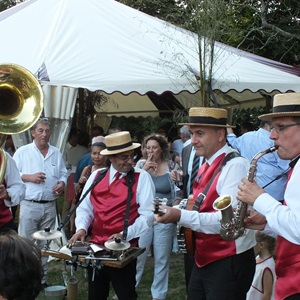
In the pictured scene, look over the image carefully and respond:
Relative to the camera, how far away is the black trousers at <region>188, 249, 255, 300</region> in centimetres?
382

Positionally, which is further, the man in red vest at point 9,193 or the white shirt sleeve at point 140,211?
the man in red vest at point 9,193

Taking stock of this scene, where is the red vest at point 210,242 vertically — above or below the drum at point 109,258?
above

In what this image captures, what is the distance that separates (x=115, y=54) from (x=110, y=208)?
468cm

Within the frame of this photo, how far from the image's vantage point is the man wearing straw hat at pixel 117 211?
4.57 meters

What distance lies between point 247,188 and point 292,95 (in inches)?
22.9

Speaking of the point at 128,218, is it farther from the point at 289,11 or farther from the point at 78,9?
the point at 289,11

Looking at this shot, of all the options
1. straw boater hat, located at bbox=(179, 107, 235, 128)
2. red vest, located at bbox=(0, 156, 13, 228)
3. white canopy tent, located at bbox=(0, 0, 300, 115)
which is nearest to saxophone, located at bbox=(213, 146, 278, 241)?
straw boater hat, located at bbox=(179, 107, 235, 128)

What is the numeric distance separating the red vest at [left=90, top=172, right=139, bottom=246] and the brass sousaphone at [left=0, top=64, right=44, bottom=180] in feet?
2.79

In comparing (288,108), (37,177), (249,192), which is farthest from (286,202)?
(37,177)

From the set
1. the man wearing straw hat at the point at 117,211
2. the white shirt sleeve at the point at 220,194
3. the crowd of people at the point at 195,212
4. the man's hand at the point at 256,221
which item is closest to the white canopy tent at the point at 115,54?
the crowd of people at the point at 195,212

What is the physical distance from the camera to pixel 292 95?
3207 millimetres

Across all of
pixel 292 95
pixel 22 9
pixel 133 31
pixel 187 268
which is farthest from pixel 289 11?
pixel 292 95

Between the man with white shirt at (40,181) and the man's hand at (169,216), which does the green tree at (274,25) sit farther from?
the man's hand at (169,216)

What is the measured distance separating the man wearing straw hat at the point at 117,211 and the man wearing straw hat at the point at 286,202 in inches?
62.0
